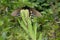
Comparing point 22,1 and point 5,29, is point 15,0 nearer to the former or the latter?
point 22,1

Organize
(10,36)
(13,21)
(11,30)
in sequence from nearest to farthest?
(10,36) < (11,30) < (13,21)

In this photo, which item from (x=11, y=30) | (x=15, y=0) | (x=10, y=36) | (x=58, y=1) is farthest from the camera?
(x=58, y=1)

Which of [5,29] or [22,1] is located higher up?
[22,1]

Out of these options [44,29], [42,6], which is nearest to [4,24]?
[44,29]

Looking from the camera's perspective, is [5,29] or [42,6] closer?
[5,29]

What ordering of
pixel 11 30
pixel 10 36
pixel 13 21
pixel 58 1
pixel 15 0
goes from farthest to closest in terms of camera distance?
pixel 58 1 → pixel 15 0 → pixel 13 21 → pixel 11 30 → pixel 10 36

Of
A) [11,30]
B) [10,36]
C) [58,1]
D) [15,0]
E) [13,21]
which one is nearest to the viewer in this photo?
[10,36]

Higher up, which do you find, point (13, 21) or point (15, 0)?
point (15, 0)

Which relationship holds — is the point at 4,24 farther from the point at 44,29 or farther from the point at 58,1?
the point at 58,1

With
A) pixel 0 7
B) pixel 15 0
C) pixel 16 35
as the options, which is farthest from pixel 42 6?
pixel 16 35
